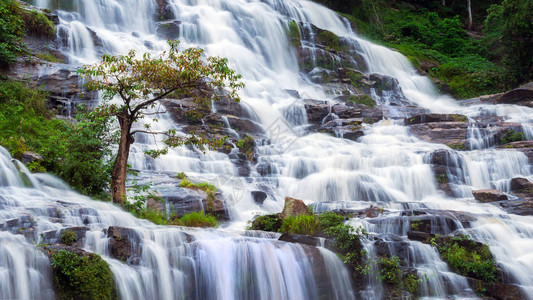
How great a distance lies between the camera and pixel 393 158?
16312mm

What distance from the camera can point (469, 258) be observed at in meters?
8.82

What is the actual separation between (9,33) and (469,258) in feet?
57.1

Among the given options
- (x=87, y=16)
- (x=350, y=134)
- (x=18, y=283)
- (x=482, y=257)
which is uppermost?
(x=87, y=16)

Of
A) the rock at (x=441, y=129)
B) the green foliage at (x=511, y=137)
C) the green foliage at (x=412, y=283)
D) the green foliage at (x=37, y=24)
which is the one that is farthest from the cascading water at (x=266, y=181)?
the green foliage at (x=37, y=24)

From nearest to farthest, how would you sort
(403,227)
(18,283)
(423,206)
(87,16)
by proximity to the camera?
(18,283), (403,227), (423,206), (87,16)

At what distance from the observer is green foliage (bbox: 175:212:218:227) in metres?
10.7

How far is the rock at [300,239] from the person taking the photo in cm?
898

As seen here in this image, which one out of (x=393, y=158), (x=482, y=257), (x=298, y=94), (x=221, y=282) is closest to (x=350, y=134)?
(x=393, y=158)

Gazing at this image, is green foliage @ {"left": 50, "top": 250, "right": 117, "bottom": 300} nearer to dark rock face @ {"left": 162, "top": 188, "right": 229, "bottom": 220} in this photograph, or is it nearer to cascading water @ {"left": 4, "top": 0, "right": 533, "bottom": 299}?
cascading water @ {"left": 4, "top": 0, "right": 533, "bottom": 299}

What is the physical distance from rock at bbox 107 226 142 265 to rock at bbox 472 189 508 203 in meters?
10.3

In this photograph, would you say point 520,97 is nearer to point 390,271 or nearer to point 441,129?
point 441,129

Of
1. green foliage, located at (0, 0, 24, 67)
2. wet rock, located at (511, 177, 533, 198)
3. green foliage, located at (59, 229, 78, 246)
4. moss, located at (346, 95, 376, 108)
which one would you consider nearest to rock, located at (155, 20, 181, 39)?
green foliage, located at (0, 0, 24, 67)

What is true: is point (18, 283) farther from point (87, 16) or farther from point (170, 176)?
point (87, 16)

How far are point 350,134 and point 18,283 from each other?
15840mm
